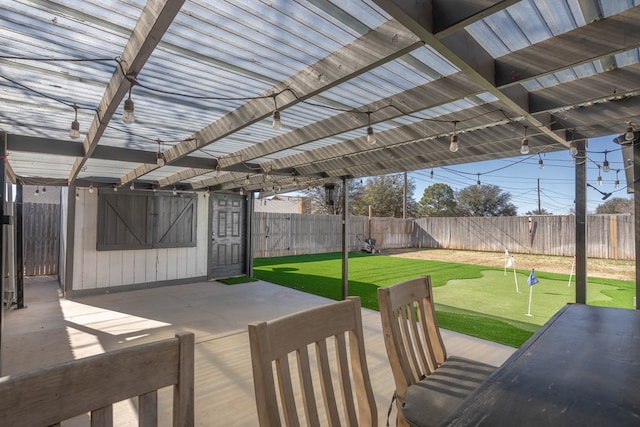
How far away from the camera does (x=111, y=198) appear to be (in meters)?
6.50

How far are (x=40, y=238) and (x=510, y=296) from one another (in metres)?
10.2

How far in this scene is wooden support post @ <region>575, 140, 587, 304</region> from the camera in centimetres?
321

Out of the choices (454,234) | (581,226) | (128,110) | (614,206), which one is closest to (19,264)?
(128,110)

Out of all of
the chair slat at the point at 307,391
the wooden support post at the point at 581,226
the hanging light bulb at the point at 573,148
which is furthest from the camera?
the wooden support post at the point at 581,226

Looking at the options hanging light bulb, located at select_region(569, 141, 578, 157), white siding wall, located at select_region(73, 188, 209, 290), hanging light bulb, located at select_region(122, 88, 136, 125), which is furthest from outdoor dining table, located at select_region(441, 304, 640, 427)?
white siding wall, located at select_region(73, 188, 209, 290)

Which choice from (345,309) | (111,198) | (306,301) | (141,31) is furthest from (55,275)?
(345,309)

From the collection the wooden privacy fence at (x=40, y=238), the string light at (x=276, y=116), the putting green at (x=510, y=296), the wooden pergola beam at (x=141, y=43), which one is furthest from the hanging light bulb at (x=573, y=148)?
the wooden privacy fence at (x=40, y=238)

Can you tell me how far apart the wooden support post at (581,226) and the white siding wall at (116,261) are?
698 cm

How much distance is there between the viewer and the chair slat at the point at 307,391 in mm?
1022

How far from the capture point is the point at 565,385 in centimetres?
115

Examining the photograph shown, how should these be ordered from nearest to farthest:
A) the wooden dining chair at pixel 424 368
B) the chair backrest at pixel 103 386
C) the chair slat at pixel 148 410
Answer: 1. the chair backrest at pixel 103 386
2. the chair slat at pixel 148 410
3. the wooden dining chair at pixel 424 368

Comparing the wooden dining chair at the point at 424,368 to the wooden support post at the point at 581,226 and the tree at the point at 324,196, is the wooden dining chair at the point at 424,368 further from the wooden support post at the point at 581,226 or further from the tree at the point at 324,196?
the tree at the point at 324,196

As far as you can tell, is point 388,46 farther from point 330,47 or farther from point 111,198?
point 111,198

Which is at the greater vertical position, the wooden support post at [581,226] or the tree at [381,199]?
the tree at [381,199]
